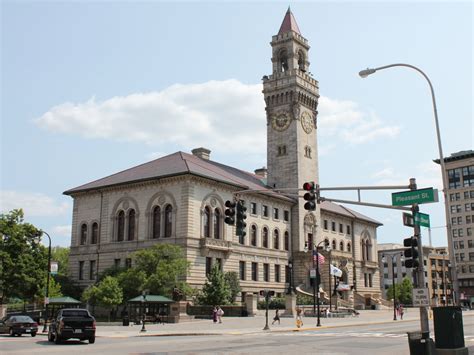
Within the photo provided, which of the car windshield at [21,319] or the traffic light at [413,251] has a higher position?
the traffic light at [413,251]

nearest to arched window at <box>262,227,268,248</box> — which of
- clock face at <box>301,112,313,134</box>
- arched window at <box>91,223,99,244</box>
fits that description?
clock face at <box>301,112,313,134</box>

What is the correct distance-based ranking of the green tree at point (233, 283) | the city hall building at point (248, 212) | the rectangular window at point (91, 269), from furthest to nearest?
the rectangular window at point (91, 269), the city hall building at point (248, 212), the green tree at point (233, 283)

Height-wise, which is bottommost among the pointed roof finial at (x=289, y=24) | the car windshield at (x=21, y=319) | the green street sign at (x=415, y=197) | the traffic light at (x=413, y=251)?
the car windshield at (x=21, y=319)

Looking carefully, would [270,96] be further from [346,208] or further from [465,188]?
[465,188]

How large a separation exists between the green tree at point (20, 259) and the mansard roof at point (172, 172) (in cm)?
1167

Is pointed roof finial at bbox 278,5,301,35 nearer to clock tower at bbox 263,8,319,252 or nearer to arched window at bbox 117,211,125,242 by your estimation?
Answer: clock tower at bbox 263,8,319,252

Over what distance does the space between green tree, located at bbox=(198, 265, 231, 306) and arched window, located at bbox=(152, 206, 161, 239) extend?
8105 millimetres

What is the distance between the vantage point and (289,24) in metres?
80.9

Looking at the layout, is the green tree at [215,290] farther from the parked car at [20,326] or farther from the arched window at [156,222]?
the parked car at [20,326]

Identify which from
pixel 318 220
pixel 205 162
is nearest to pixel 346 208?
pixel 318 220

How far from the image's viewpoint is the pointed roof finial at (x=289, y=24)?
8031 centimetres

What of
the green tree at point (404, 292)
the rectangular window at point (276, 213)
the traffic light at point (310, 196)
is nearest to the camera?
the traffic light at point (310, 196)

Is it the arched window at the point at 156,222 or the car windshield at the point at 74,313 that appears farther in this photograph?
the arched window at the point at 156,222

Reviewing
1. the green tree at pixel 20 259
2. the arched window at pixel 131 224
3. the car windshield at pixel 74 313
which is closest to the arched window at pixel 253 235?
the arched window at pixel 131 224
